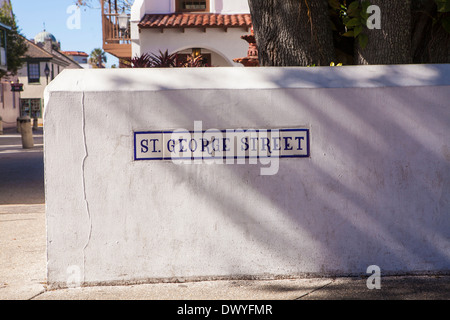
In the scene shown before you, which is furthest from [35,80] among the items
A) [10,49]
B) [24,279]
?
[24,279]

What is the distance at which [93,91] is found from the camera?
410 centimetres

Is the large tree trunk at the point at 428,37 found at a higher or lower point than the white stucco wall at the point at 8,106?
lower

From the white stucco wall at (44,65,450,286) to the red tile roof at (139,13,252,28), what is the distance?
13.8 m

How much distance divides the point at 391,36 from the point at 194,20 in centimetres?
1404

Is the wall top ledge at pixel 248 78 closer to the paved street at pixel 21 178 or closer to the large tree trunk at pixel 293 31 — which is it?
the large tree trunk at pixel 293 31

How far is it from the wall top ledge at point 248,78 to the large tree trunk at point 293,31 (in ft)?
2.37

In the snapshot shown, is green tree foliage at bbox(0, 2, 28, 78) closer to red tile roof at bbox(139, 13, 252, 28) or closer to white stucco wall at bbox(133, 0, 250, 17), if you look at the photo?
white stucco wall at bbox(133, 0, 250, 17)

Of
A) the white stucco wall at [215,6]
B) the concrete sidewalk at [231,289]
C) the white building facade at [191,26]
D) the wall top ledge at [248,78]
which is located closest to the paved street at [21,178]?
the concrete sidewalk at [231,289]

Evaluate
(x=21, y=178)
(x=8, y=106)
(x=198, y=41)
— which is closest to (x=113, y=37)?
(x=198, y=41)

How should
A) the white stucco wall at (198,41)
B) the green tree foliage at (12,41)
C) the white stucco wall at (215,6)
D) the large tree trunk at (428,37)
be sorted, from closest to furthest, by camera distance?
the large tree trunk at (428,37) < the white stucco wall at (198,41) < the white stucco wall at (215,6) < the green tree foliage at (12,41)

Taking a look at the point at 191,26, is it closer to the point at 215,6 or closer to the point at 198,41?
the point at 198,41

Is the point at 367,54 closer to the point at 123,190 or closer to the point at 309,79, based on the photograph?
the point at 309,79

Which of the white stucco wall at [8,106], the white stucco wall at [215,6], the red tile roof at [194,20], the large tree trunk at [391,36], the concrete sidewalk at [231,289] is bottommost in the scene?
the concrete sidewalk at [231,289]

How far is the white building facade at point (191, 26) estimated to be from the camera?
18062 millimetres
